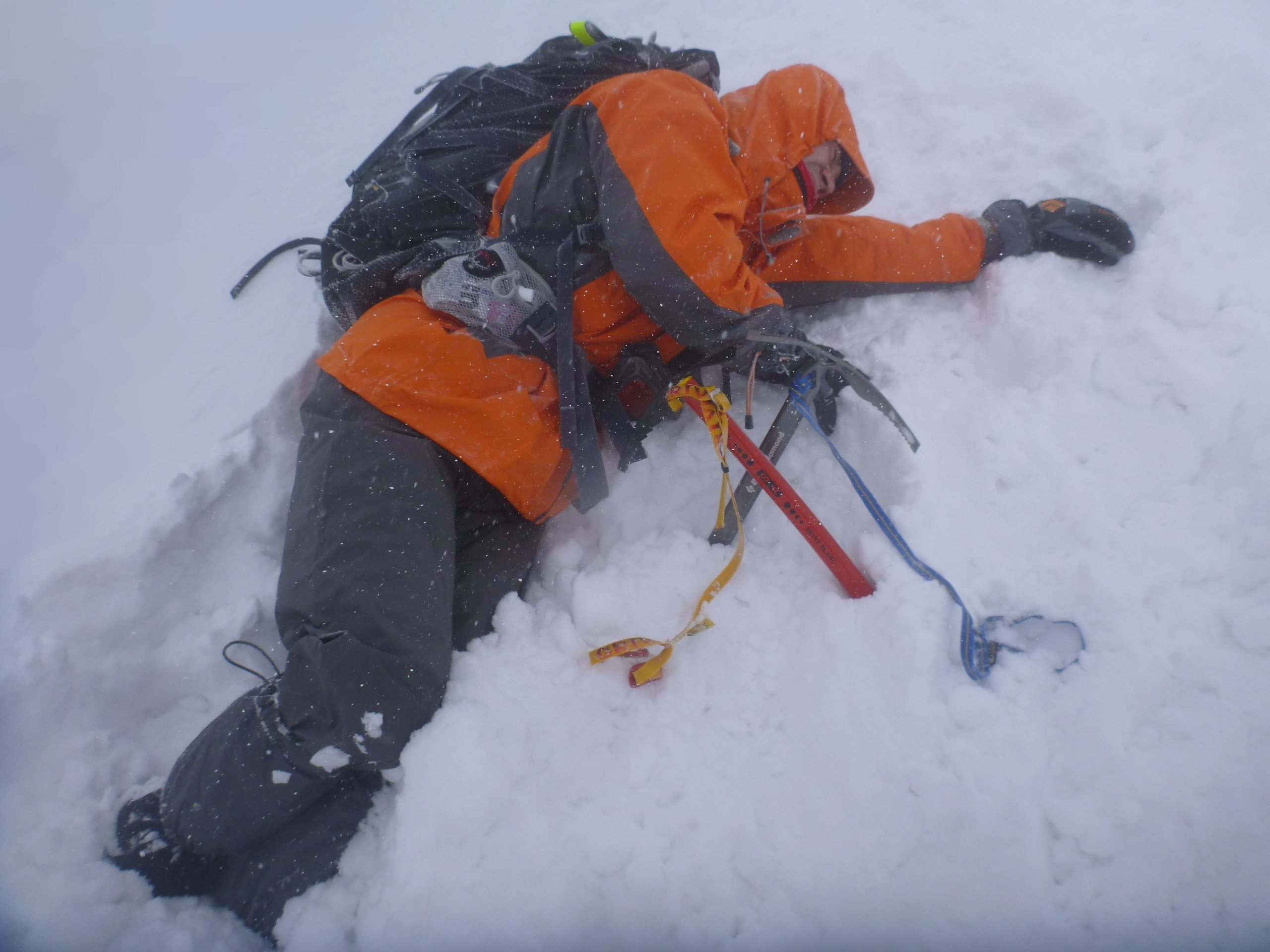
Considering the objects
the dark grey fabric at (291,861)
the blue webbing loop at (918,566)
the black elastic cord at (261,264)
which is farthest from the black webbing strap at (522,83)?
the dark grey fabric at (291,861)

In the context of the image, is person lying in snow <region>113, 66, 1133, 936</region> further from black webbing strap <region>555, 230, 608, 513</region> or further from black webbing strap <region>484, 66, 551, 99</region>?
black webbing strap <region>484, 66, 551, 99</region>

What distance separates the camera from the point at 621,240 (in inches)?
63.8

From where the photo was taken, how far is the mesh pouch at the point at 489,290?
5.55ft

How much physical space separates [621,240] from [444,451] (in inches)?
32.1

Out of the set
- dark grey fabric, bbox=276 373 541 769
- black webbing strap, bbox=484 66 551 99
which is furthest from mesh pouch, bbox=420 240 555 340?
black webbing strap, bbox=484 66 551 99

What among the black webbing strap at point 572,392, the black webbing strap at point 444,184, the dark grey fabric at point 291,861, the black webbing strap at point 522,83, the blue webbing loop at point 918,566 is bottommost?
the dark grey fabric at point 291,861

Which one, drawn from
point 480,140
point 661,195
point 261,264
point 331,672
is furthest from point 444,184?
point 331,672

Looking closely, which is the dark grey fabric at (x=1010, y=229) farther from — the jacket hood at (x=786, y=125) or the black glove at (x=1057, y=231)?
the jacket hood at (x=786, y=125)

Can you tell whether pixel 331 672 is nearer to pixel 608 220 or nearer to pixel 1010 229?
pixel 608 220

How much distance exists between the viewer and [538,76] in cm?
207

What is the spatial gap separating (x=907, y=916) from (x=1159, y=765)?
674 millimetres

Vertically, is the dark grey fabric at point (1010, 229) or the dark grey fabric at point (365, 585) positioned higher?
the dark grey fabric at point (1010, 229)

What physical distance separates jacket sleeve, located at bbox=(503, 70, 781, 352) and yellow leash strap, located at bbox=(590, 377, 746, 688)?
6.1 inches

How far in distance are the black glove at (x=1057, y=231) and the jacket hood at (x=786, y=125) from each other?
770 mm
